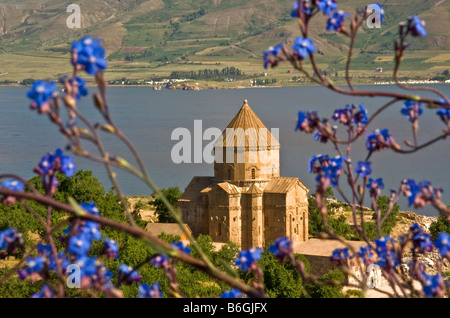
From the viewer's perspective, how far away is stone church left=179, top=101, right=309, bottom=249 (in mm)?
45812

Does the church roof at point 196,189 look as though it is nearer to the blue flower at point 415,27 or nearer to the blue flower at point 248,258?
the blue flower at point 248,258

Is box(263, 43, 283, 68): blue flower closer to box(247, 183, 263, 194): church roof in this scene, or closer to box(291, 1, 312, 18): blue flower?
box(291, 1, 312, 18): blue flower

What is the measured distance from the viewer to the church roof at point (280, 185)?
45.7 metres

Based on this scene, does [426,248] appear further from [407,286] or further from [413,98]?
[413,98]

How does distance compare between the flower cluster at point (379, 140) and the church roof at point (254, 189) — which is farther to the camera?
the church roof at point (254, 189)

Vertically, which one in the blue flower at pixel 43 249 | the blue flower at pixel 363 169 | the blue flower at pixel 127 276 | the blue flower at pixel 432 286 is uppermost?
the blue flower at pixel 363 169

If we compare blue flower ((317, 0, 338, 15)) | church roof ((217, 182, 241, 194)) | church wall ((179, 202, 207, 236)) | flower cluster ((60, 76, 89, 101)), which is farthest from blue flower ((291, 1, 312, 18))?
church wall ((179, 202, 207, 236))

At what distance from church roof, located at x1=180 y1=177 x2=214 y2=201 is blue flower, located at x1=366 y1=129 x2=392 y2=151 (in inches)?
1557

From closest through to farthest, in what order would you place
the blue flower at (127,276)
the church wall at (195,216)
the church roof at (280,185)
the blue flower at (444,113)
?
the blue flower at (127,276), the blue flower at (444,113), the church roof at (280,185), the church wall at (195,216)

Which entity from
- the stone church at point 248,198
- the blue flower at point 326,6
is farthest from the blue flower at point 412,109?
the stone church at point 248,198

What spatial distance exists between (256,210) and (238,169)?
8.09 feet

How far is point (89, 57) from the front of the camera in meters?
5.92
